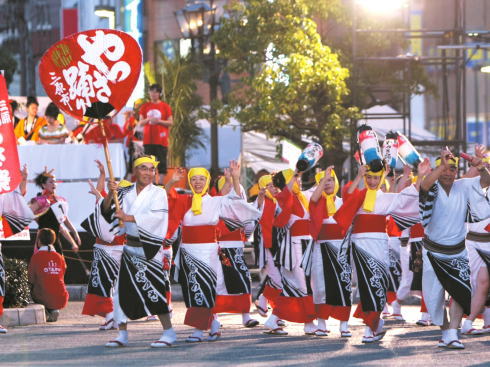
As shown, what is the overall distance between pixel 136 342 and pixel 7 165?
2338 mm

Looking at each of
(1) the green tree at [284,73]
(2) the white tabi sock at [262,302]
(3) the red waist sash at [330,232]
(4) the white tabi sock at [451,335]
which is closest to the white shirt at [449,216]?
(4) the white tabi sock at [451,335]

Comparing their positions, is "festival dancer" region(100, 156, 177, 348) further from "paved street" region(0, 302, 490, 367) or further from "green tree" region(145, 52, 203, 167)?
"green tree" region(145, 52, 203, 167)

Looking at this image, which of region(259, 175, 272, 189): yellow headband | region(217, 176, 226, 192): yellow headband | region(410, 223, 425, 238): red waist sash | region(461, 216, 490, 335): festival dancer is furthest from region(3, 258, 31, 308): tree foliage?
region(461, 216, 490, 335): festival dancer

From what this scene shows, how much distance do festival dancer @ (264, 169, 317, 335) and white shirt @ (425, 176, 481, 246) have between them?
6.09 feet

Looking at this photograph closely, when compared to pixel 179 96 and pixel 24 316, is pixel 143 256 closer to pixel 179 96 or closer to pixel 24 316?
pixel 24 316

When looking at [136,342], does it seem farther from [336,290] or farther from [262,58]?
[262,58]

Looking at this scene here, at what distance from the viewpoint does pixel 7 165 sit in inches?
489

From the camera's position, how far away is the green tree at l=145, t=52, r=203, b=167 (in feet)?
84.6

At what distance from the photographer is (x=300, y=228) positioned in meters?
13.3

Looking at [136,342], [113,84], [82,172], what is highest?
[113,84]

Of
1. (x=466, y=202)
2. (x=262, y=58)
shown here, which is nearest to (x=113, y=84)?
(x=466, y=202)

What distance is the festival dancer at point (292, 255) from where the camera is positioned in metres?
12.7

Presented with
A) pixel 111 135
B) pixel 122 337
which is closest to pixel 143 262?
pixel 122 337

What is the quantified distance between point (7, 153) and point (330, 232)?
11.3ft
